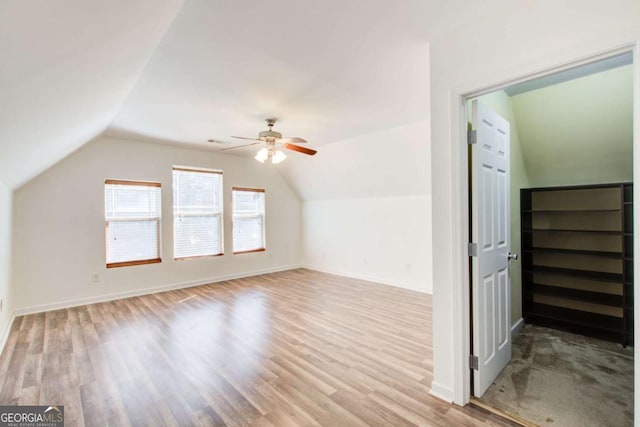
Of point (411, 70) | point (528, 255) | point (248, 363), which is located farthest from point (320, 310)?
point (411, 70)

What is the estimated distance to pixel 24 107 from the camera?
1.69 meters

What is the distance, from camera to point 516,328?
3113mm

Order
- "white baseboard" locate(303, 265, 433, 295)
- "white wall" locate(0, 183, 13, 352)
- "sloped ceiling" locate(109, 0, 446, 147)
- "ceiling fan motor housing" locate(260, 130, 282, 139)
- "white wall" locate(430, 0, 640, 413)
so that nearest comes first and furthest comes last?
"white wall" locate(430, 0, 640, 413)
"sloped ceiling" locate(109, 0, 446, 147)
"white wall" locate(0, 183, 13, 352)
"ceiling fan motor housing" locate(260, 130, 282, 139)
"white baseboard" locate(303, 265, 433, 295)

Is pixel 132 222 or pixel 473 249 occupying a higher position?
pixel 132 222

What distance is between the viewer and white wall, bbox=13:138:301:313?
397cm

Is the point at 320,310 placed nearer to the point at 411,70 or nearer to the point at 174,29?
the point at 411,70

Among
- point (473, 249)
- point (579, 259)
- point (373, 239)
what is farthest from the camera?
point (373, 239)

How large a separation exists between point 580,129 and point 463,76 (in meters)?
1.87

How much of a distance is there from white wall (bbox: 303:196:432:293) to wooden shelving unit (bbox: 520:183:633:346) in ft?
5.18

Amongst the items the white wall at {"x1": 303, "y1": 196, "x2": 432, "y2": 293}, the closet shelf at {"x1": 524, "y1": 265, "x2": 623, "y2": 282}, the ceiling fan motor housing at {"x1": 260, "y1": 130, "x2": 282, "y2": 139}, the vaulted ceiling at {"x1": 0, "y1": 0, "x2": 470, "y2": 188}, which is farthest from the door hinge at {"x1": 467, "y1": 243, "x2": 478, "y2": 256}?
the white wall at {"x1": 303, "y1": 196, "x2": 432, "y2": 293}

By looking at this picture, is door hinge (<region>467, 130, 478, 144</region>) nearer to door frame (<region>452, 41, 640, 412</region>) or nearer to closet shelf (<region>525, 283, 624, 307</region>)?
door frame (<region>452, 41, 640, 412</region>)

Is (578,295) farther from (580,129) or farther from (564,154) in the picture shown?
(580,129)

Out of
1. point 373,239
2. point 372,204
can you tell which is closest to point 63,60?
point 372,204

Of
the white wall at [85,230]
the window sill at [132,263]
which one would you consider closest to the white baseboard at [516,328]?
the white wall at [85,230]
